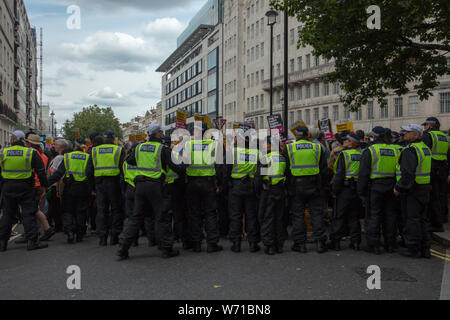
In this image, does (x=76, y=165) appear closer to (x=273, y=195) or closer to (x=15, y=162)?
(x=15, y=162)

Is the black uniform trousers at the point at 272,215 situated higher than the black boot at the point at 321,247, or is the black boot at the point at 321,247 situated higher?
the black uniform trousers at the point at 272,215

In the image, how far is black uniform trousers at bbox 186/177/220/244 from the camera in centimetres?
734

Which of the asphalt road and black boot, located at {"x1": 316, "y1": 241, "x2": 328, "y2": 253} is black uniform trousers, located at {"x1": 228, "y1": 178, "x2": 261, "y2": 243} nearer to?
the asphalt road

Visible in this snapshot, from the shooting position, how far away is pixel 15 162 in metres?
7.63

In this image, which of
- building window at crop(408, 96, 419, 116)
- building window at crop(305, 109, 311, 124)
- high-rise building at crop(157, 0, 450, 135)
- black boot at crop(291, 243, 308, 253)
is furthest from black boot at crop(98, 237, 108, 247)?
building window at crop(305, 109, 311, 124)

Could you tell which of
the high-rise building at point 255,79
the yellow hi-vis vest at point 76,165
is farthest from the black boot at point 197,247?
the high-rise building at point 255,79

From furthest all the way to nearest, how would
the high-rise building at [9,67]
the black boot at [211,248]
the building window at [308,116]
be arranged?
the building window at [308,116], the high-rise building at [9,67], the black boot at [211,248]

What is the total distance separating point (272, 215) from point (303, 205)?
0.55 metres

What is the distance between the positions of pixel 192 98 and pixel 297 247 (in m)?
77.0

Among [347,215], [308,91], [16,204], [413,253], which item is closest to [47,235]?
[16,204]

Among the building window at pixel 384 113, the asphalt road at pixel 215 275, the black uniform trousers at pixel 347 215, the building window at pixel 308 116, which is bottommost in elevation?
the asphalt road at pixel 215 275

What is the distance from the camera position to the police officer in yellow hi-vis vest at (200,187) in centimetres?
732

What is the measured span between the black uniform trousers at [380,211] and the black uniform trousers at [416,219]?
254 mm

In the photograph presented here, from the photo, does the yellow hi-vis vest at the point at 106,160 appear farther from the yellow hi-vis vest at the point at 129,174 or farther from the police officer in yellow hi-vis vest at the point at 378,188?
the police officer in yellow hi-vis vest at the point at 378,188
